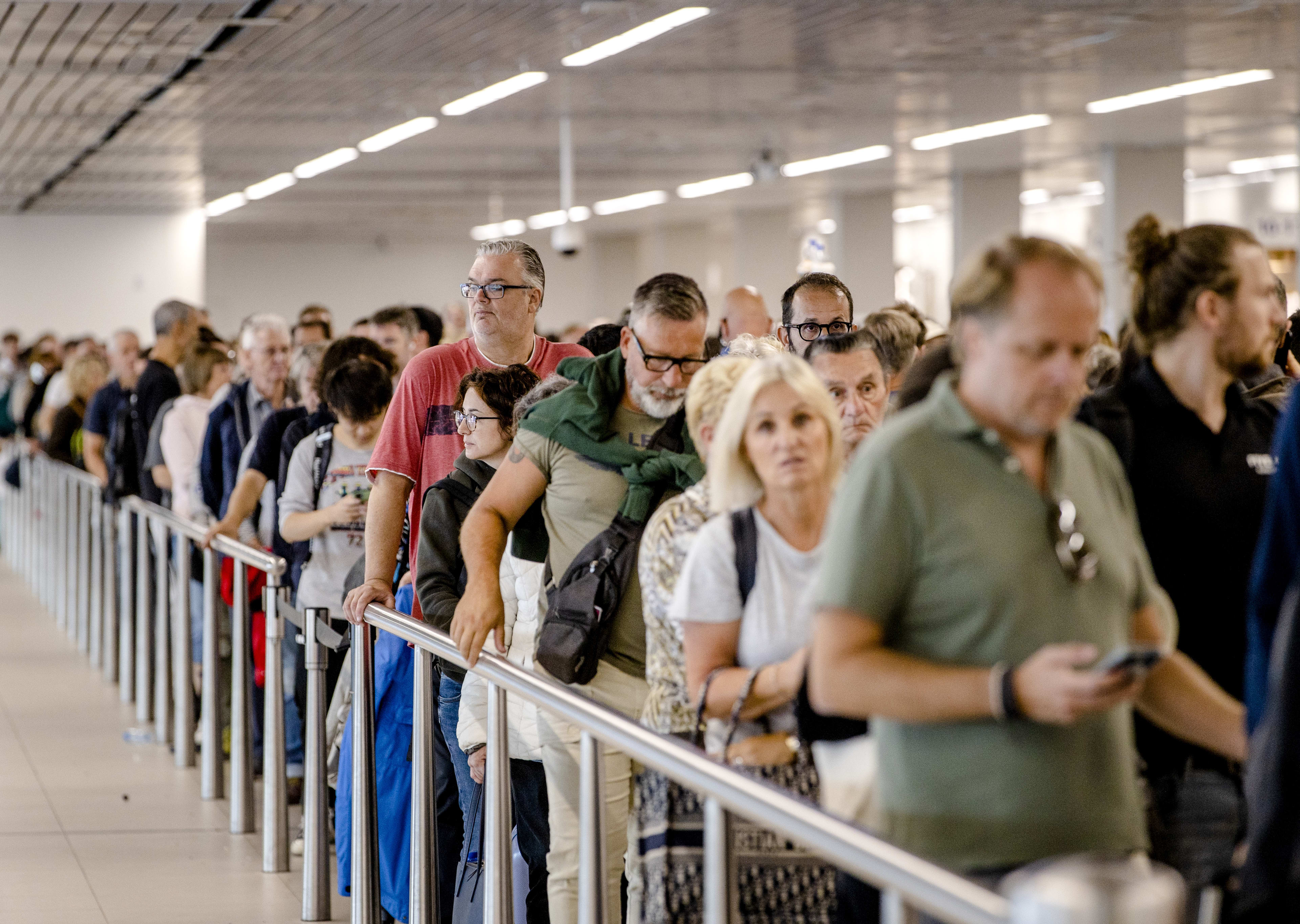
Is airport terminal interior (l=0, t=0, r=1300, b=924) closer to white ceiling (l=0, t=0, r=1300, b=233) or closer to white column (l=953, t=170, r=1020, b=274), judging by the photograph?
white ceiling (l=0, t=0, r=1300, b=233)

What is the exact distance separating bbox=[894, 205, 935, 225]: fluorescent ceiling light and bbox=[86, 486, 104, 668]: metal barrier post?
15.7m

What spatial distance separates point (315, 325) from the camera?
750 centimetres

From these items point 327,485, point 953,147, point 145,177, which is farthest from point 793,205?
point 327,485

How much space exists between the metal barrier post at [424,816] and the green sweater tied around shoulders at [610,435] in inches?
24.5

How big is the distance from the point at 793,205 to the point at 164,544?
1719cm

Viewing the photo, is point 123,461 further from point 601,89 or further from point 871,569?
point 871,569

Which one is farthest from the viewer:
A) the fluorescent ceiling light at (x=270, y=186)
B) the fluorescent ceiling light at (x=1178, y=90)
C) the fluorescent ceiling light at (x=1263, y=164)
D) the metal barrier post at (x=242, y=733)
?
the fluorescent ceiling light at (x=1263, y=164)

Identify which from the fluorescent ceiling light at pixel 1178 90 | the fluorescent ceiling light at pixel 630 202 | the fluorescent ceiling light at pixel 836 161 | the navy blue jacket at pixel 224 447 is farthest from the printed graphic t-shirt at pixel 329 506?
the fluorescent ceiling light at pixel 630 202

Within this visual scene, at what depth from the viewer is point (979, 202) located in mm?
19078

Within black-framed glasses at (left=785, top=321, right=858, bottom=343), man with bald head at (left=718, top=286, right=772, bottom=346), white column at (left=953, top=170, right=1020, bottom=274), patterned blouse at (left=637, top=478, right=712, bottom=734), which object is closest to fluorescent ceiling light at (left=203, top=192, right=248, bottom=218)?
white column at (left=953, top=170, right=1020, bottom=274)

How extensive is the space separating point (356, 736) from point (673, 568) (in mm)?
1502

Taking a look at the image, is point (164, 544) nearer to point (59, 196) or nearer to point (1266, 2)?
point (1266, 2)

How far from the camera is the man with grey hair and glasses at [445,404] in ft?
13.0

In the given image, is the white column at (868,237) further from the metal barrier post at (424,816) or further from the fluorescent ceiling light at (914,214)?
the metal barrier post at (424,816)
